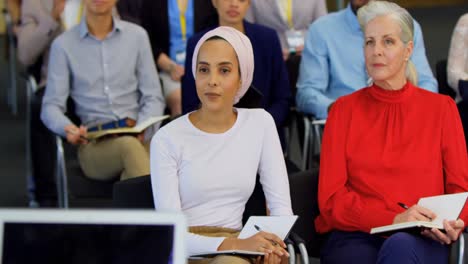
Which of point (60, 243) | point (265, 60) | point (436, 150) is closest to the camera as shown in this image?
point (60, 243)

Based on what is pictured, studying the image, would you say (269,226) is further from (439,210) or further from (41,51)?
(41,51)

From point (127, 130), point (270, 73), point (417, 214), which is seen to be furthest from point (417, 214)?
point (127, 130)

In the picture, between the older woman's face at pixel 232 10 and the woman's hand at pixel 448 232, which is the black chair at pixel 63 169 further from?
the woman's hand at pixel 448 232

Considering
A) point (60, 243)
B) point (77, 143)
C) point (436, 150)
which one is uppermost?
point (60, 243)

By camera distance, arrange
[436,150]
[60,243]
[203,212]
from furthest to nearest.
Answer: [436,150] → [203,212] → [60,243]

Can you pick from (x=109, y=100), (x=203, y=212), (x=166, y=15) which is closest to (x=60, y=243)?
(x=203, y=212)

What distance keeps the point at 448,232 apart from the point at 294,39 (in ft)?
8.56

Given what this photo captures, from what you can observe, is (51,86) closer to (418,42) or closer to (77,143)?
(77,143)

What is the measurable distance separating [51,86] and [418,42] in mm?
1872

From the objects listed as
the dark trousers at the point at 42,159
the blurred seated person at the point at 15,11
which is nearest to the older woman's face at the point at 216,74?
the dark trousers at the point at 42,159

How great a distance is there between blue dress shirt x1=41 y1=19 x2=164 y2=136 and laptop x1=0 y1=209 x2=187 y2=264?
3061 mm

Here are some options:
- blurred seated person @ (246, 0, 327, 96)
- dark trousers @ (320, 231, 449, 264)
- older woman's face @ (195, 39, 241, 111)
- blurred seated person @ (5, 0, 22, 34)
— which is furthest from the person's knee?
blurred seated person @ (5, 0, 22, 34)

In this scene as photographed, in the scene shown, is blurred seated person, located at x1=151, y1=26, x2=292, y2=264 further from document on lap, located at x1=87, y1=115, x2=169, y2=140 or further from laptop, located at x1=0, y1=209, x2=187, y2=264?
laptop, located at x1=0, y1=209, x2=187, y2=264

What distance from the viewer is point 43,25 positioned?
18.8 feet
